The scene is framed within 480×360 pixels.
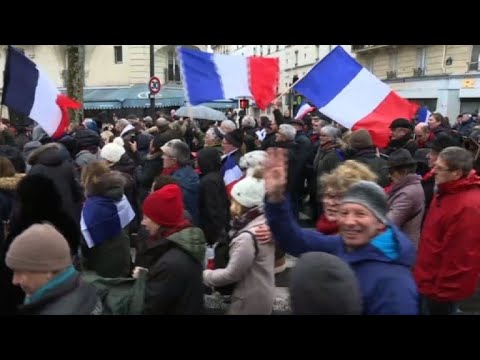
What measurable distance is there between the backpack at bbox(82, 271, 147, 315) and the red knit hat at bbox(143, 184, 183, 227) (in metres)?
0.33

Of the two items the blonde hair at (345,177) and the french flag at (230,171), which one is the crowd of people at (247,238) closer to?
the blonde hair at (345,177)

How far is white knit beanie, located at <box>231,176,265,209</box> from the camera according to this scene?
3.21 metres

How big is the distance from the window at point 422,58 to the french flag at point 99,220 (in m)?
27.5

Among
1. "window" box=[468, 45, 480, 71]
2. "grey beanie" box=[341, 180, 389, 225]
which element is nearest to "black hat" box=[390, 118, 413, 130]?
"grey beanie" box=[341, 180, 389, 225]

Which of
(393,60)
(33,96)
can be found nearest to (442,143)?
(33,96)

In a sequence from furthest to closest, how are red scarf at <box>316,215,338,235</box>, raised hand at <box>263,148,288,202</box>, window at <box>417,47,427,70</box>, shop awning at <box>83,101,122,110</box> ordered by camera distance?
shop awning at <box>83,101,122,110</box> → window at <box>417,47,427,70</box> → red scarf at <box>316,215,338,235</box> → raised hand at <box>263,148,288,202</box>

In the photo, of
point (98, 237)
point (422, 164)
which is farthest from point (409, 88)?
point (98, 237)

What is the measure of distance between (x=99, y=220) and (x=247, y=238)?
4.11 ft

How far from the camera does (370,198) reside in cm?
241

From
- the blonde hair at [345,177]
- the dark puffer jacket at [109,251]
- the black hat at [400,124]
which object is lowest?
the dark puffer jacket at [109,251]

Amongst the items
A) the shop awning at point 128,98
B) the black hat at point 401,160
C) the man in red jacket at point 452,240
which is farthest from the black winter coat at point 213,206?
the shop awning at point 128,98

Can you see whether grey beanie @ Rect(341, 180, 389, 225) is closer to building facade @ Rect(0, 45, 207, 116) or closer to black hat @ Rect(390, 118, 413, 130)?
black hat @ Rect(390, 118, 413, 130)

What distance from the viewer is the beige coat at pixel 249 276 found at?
10.2 ft

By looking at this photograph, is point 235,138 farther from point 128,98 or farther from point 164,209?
point 128,98
